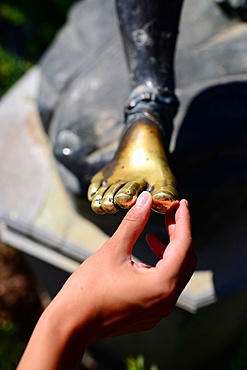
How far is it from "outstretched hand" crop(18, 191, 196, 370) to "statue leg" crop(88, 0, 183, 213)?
12cm

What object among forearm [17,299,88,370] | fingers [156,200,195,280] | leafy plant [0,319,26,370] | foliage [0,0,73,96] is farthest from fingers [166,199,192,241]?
foliage [0,0,73,96]

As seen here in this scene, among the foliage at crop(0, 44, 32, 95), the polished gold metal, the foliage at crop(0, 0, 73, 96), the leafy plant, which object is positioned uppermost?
the polished gold metal

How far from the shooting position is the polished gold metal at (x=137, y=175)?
2.87 feet

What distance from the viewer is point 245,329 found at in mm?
1671

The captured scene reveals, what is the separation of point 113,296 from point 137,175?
9.5 inches

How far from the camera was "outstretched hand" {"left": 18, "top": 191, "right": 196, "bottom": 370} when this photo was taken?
755 millimetres

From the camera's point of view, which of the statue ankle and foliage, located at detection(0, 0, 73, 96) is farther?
foliage, located at detection(0, 0, 73, 96)

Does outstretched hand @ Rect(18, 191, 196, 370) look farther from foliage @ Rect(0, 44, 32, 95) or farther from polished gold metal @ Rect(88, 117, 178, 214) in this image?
foliage @ Rect(0, 44, 32, 95)

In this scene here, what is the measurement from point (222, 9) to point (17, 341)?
109 cm

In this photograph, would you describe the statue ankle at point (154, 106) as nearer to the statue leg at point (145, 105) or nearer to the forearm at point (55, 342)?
the statue leg at point (145, 105)

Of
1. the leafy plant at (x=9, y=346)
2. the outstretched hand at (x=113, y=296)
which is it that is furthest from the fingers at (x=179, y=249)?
the leafy plant at (x=9, y=346)

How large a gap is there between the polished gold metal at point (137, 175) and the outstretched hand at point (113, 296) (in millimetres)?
74

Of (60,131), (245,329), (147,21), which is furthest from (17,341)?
(147,21)

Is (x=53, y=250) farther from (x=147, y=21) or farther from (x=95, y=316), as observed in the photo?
(x=95, y=316)
